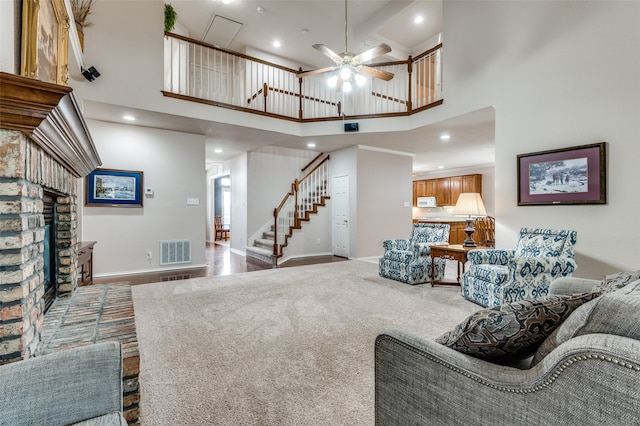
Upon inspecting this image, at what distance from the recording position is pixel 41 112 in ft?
3.86

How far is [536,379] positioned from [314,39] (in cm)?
746

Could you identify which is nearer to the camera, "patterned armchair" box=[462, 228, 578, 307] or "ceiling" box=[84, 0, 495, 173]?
"patterned armchair" box=[462, 228, 578, 307]

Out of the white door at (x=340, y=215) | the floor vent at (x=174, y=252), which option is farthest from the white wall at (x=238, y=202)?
the white door at (x=340, y=215)

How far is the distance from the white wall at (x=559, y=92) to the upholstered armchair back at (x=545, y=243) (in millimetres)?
314

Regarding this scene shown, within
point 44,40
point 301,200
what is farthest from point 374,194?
point 44,40

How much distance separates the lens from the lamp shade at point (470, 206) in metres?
4.31

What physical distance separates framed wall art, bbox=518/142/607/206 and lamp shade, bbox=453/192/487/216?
479mm

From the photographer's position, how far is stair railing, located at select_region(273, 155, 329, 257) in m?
7.14

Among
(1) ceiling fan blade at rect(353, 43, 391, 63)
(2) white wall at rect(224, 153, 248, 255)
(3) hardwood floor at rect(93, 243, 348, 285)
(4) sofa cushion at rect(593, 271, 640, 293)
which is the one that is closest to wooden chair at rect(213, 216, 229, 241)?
(2) white wall at rect(224, 153, 248, 255)

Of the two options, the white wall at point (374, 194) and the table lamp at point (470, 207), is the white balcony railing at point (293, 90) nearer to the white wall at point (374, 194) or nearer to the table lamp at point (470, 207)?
the white wall at point (374, 194)

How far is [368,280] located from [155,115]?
419 cm

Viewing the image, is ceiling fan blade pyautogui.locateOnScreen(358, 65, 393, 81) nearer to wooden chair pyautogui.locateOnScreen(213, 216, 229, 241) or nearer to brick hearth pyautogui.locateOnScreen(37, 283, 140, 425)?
brick hearth pyautogui.locateOnScreen(37, 283, 140, 425)

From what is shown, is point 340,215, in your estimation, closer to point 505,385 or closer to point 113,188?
point 113,188

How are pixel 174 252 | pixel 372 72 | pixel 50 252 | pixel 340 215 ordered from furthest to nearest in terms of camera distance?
pixel 340 215, pixel 174 252, pixel 372 72, pixel 50 252
